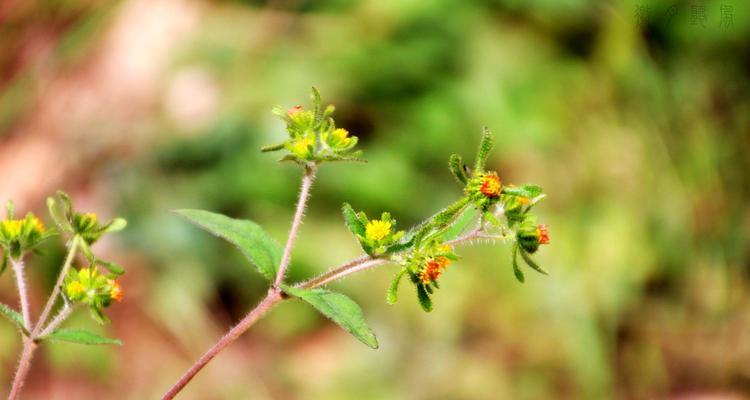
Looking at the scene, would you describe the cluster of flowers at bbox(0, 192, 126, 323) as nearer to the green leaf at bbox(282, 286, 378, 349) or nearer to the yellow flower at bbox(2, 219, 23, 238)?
the yellow flower at bbox(2, 219, 23, 238)

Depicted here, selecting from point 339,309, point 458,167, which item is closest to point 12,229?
point 339,309

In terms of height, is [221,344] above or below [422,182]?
below

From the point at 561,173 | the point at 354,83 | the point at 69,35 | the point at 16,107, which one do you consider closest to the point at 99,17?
the point at 69,35

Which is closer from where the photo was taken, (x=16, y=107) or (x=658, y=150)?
(x=658, y=150)

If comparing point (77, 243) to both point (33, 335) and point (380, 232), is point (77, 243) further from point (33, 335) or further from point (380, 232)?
point (380, 232)

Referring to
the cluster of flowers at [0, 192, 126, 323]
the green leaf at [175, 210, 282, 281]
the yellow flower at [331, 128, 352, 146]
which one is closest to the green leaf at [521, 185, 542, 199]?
the yellow flower at [331, 128, 352, 146]

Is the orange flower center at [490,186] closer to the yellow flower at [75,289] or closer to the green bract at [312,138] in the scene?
the green bract at [312,138]

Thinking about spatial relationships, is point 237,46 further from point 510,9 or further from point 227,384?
point 227,384

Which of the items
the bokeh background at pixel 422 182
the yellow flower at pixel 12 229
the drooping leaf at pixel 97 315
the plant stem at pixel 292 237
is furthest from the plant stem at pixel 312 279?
the bokeh background at pixel 422 182
